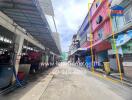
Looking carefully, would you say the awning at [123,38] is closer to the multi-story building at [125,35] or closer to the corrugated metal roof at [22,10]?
the multi-story building at [125,35]

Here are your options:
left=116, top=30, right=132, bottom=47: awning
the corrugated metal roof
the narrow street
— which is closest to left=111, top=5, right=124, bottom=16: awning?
left=116, top=30, right=132, bottom=47: awning

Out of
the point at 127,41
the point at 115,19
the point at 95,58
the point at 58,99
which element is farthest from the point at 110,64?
the point at 58,99

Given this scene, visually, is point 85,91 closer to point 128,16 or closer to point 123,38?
point 123,38

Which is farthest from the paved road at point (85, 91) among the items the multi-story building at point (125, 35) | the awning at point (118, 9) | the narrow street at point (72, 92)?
the awning at point (118, 9)

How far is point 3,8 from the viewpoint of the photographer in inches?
292

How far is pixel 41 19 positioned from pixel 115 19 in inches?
404

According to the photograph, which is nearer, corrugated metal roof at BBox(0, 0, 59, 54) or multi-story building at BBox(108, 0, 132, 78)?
corrugated metal roof at BBox(0, 0, 59, 54)

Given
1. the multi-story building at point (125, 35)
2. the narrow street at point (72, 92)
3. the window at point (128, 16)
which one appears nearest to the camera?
the narrow street at point (72, 92)

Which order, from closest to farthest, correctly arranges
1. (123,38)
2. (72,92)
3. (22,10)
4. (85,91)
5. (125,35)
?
(72,92), (85,91), (22,10), (125,35), (123,38)

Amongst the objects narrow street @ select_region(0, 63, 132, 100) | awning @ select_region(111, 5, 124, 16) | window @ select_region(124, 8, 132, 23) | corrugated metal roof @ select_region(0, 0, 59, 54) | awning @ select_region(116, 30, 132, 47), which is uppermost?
awning @ select_region(111, 5, 124, 16)

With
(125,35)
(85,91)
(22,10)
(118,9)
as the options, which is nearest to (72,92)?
(85,91)

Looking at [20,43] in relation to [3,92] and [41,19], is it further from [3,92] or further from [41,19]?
[3,92]

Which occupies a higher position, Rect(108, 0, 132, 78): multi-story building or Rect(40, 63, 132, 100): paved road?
Rect(108, 0, 132, 78): multi-story building

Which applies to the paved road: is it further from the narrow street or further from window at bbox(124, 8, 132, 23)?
window at bbox(124, 8, 132, 23)
